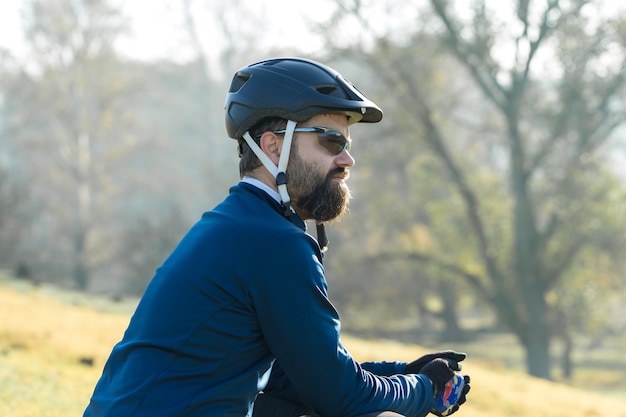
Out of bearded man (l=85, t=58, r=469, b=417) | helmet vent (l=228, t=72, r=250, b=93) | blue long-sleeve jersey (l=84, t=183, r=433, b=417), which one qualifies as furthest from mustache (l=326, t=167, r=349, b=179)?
helmet vent (l=228, t=72, r=250, b=93)

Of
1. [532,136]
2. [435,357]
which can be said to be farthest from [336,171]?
[532,136]

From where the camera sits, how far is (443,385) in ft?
11.3

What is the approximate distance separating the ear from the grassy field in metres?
3.26

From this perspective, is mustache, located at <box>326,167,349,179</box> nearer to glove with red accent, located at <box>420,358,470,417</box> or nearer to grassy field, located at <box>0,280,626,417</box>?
glove with red accent, located at <box>420,358,470,417</box>

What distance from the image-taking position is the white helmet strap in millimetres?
3195

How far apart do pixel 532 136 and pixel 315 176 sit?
27.0 m

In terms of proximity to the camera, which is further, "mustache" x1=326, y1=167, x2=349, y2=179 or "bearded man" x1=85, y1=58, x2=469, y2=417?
"mustache" x1=326, y1=167, x2=349, y2=179

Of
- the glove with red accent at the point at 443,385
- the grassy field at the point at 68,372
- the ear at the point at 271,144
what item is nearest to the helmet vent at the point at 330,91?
the ear at the point at 271,144

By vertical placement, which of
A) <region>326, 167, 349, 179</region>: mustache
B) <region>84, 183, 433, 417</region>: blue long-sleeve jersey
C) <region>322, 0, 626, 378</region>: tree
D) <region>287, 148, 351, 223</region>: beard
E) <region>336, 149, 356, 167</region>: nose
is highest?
<region>322, 0, 626, 378</region>: tree

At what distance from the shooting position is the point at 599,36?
24703 mm

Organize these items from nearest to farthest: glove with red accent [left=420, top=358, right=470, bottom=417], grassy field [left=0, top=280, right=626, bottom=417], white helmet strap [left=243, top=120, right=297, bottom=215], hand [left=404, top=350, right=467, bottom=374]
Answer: white helmet strap [left=243, top=120, right=297, bottom=215] < glove with red accent [left=420, top=358, right=470, bottom=417] < hand [left=404, top=350, right=467, bottom=374] < grassy field [left=0, top=280, right=626, bottom=417]

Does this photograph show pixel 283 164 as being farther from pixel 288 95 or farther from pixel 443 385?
pixel 443 385

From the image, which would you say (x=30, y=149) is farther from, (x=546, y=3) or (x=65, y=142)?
(x=546, y=3)

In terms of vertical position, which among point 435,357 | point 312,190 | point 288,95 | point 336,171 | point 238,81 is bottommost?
point 435,357
